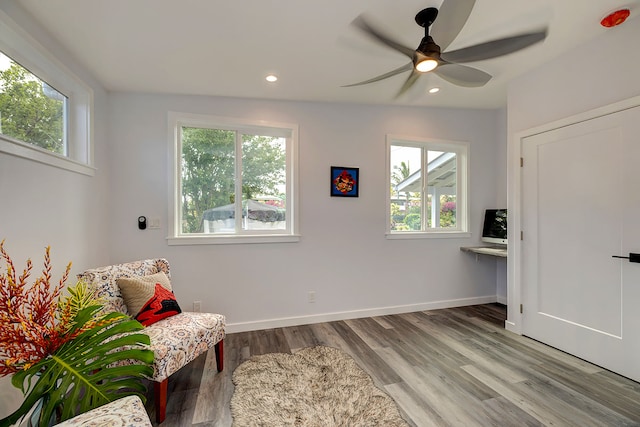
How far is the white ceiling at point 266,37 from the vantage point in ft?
5.53

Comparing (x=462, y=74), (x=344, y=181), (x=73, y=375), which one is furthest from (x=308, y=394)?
(x=462, y=74)

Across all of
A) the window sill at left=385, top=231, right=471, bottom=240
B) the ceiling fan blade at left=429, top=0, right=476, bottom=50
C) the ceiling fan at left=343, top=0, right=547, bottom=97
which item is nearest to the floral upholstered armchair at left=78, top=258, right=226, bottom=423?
the window sill at left=385, top=231, right=471, bottom=240

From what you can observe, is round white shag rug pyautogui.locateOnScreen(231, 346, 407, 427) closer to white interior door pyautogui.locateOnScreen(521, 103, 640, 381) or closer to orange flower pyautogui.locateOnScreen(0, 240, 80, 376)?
orange flower pyautogui.locateOnScreen(0, 240, 80, 376)

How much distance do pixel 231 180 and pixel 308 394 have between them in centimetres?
217

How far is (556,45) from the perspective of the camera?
85.4 inches

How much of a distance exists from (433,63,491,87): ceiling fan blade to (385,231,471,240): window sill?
1755 millimetres

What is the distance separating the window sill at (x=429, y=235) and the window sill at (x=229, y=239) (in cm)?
123

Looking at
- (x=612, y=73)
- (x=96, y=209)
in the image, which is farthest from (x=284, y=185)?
(x=612, y=73)

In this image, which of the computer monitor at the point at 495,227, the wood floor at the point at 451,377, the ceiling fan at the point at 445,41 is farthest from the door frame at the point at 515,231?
the ceiling fan at the point at 445,41

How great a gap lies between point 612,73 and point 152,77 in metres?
3.78

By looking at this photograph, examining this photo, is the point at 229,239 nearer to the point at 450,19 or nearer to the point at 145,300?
the point at 145,300

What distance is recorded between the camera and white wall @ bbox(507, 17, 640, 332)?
1958mm

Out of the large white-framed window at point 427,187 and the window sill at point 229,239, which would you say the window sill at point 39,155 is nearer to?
the window sill at point 229,239

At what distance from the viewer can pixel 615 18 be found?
A: 1826 mm
